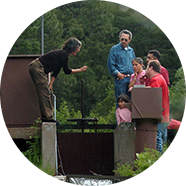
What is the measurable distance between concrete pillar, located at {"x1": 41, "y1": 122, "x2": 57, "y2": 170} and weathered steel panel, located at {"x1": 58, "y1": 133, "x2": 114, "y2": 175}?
1.77ft

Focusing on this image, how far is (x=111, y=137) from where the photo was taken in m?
7.18

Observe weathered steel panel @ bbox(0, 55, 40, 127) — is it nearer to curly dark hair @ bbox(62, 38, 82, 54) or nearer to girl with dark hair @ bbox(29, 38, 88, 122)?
girl with dark hair @ bbox(29, 38, 88, 122)

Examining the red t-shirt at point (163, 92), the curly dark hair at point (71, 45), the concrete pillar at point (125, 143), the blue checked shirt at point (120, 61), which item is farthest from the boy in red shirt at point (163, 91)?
the curly dark hair at point (71, 45)

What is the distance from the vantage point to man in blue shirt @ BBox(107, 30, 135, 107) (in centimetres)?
752

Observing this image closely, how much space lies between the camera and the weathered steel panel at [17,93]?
7.46m

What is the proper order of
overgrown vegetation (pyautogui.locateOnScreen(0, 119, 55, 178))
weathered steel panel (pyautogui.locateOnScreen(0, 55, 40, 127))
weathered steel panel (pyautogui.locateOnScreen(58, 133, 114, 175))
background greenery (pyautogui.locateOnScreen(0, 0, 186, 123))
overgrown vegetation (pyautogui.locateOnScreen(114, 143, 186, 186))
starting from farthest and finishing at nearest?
background greenery (pyautogui.locateOnScreen(0, 0, 186, 123)) < weathered steel panel (pyautogui.locateOnScreen(0, 55, 40, 127)) < weathered steel panel (pyautogui.locateOnScreen(58, 133, 114, 175)) < overgrown vegetation (pyautogui.locateOnScreen(0, 119, 55, 178)) < overgrown vegetation (pyautogui.locateOnScreen(114, 143, 186, 186))

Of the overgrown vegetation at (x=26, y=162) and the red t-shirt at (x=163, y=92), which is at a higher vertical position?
the red t-shirt at (x=163, y=92)

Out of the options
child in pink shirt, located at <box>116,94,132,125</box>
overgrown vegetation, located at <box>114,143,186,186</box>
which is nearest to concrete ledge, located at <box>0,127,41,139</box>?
child in pink shirt, located at <box>116,94,132,125</box>

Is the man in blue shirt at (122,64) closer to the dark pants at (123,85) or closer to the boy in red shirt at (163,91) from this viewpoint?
the dark pants at (123,85)

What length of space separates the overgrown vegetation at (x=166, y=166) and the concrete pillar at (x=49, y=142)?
1.64m

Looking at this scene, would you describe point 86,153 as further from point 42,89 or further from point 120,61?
point 120,61

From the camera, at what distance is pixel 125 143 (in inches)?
→ 251

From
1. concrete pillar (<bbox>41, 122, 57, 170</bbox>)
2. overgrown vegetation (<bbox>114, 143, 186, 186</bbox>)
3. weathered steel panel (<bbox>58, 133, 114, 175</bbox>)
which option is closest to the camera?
overgrown vegetation (<bbox>114, 143, 186, 186</bbox>)

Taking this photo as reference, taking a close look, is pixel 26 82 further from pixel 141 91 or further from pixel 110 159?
pixel 141 91
